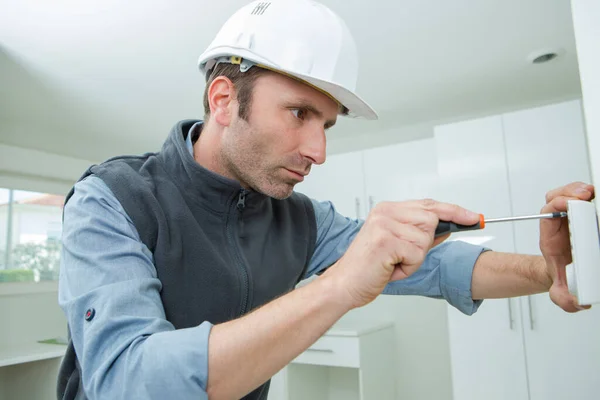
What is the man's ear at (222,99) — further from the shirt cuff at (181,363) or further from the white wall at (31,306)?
the white wall at (31,306)

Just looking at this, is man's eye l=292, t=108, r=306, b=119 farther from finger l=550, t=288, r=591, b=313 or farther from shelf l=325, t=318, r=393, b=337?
shelf l=325, t=318, r=393, b=337

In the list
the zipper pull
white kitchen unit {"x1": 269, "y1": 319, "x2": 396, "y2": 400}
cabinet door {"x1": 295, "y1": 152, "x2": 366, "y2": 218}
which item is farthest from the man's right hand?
cabinet door {"x1": 295, "y1": 152, "x2": 366, "y2": 218}

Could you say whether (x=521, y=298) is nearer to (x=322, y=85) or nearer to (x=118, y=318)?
(x=322, y=85)

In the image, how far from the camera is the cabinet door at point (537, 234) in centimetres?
232

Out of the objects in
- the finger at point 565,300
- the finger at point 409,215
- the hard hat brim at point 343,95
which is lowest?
the finger at point 565,300

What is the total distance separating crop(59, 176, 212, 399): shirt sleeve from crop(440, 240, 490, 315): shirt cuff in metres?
0.60

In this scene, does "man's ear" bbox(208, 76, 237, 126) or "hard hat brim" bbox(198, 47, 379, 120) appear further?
"man's ear" bbox(208, 76, 237, 126)

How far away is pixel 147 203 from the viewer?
3.07 ft

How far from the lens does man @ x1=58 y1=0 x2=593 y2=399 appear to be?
647 mm

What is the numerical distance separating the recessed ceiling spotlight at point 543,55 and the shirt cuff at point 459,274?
5.83 ft

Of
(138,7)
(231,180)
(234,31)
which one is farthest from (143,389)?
(138,7)

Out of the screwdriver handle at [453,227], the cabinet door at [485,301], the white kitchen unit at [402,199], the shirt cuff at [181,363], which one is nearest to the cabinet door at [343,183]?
the white kitchen unit at [402,199]

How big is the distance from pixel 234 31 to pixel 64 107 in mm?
2394

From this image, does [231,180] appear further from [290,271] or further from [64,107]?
[64,107]
